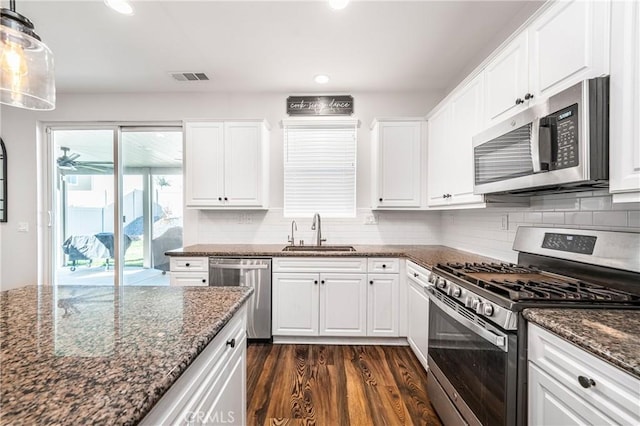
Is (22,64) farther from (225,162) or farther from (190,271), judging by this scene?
(190,271)

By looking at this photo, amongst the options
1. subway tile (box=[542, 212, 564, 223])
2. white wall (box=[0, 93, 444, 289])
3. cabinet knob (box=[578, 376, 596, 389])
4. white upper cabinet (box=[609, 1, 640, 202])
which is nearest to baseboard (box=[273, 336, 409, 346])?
white wall (box=[0, 93, 444, 289])

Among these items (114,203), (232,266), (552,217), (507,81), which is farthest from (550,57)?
(114,203)

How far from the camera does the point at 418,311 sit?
7.74 ft

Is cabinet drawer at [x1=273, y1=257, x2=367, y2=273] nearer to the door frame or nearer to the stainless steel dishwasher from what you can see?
the stainless steel dishwasher

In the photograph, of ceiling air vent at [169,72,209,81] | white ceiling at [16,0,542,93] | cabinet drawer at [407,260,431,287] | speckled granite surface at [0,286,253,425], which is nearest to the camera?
speckled granite surface at [0,286,253,425]

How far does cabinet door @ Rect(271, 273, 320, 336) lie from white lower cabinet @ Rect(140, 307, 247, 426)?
1328mm

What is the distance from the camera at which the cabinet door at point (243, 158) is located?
10.0 feet

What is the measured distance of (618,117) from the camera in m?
1.09

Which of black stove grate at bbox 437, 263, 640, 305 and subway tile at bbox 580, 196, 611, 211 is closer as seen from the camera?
black stove grate at bbox 437, 263, 640, 305

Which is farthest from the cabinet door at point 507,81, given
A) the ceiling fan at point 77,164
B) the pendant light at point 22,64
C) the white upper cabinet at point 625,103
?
the ceiling fan at point 77,164

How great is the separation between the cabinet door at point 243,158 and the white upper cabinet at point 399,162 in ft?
4.30

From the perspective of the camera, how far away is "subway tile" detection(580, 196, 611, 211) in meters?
1.44

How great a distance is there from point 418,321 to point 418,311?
0.27 ft

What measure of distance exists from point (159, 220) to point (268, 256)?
1758mm
